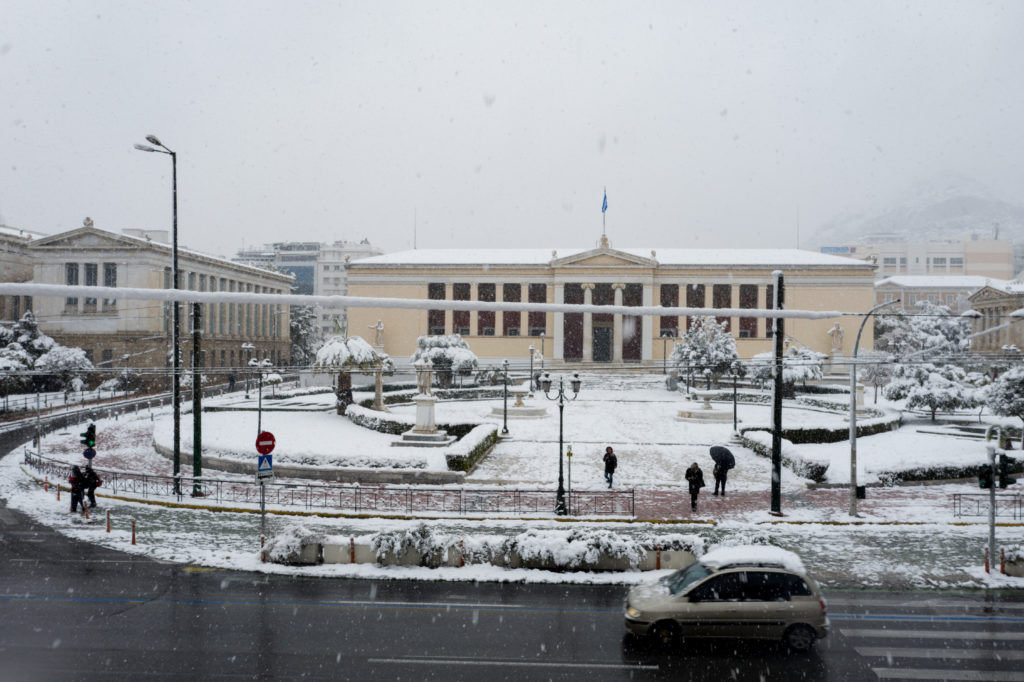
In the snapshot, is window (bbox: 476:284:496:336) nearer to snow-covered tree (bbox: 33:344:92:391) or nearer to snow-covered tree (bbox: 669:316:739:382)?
snow-covered tree (bbox: 669:316:739:382)

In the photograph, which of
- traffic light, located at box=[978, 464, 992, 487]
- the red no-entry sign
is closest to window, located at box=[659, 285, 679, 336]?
traffic light, located at box=[978, 464, 992, 487]

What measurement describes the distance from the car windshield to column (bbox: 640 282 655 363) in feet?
195

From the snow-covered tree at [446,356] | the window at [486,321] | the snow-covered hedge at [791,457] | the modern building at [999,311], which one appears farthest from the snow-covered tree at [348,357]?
the modern building at [999,311]

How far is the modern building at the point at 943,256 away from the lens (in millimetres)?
127312

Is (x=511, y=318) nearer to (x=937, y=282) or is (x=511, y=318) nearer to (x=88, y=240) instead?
(x=88, y=240)

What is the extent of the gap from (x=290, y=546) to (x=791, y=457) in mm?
18197

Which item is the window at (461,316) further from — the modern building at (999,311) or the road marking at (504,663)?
the road marking at (504,663)

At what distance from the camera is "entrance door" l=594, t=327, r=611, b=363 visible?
2822 inches

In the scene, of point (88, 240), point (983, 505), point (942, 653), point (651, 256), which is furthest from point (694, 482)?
point (651, 256)

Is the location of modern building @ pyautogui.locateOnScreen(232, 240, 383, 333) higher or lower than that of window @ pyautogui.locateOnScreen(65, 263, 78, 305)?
higher

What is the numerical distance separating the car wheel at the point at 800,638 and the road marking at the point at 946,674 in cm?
83

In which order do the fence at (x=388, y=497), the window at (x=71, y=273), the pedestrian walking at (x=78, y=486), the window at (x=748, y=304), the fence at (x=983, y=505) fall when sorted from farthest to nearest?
the window at (x=748, y=304) → the window at (x=71, y=273) → the fence at (x=983, y=505) → the fence at (x=388, y=497) → the pedestrian walking at (x=78, y=486)

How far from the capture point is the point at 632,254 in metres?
68.5

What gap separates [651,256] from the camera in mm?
74125
